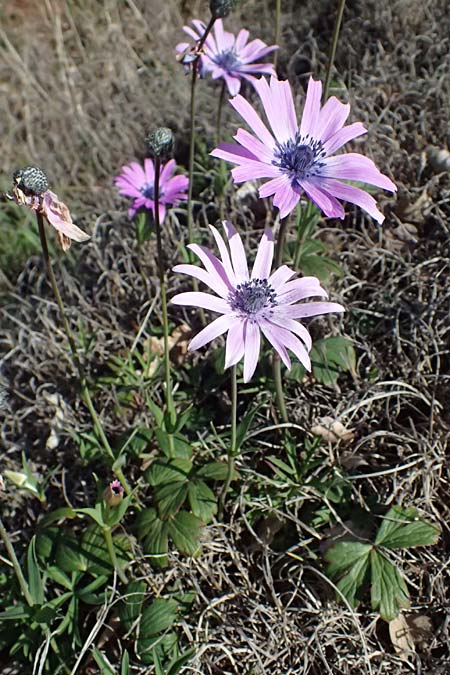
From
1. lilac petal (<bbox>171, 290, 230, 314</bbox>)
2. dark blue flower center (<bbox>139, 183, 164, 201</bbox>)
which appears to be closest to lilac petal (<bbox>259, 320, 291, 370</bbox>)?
lilac petal (<bbox>171, 290, 230, 314</bbox>)

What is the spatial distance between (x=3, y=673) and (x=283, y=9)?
3.84 m

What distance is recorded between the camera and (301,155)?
6.42 feet

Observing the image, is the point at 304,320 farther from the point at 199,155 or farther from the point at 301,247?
the point at 199,155

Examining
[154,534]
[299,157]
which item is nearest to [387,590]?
[154,534]

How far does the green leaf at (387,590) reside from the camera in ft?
6.29

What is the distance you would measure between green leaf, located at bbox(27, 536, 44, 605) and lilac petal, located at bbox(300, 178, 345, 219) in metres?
1.17

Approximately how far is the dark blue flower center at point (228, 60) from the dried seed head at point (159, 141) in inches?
45.7

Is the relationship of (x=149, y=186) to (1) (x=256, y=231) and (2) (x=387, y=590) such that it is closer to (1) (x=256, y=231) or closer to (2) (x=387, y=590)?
(1) (x=256, y=231)

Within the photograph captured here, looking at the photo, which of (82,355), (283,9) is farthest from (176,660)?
(283,9)

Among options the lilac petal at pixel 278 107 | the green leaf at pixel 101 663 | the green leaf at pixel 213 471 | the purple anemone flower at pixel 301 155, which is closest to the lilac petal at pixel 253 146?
the purple anemone flower at pixel 301 155

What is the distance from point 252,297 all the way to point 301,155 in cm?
45

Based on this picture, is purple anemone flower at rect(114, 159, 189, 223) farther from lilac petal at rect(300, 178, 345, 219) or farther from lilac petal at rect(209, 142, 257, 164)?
lilac petal at rect(300, 178, 345, 219)

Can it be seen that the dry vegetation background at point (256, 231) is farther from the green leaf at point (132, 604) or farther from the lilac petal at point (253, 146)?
the lilac petal at point (253, 146)

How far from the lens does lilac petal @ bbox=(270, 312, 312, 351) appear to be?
5.65 feet
